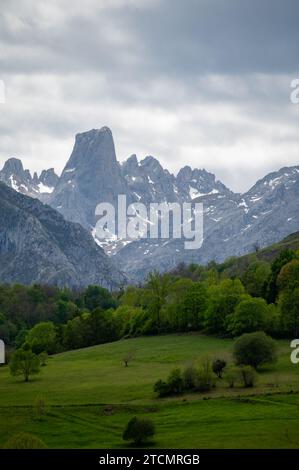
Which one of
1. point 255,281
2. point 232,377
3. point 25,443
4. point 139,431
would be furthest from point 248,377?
point 255,281

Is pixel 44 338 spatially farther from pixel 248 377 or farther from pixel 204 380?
pixel 248 377

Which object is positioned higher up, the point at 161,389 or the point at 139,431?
the point at 161,389

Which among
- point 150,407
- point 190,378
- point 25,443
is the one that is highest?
point 190,378

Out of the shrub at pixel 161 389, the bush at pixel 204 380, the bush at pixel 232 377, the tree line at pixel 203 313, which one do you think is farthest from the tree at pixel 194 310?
the shrub at pixel 161 389

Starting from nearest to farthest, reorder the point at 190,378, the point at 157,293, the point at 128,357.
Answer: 1. the point at 190,378
2. the point at 128,357
3. the point at 157,293

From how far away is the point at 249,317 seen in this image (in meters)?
111

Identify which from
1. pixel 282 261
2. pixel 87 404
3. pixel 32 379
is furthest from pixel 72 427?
pixel 282 261

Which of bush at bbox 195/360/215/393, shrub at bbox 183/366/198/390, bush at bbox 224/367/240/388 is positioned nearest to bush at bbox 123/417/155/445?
bush at bbox 195/360/215/393

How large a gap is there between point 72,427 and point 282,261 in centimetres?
6998

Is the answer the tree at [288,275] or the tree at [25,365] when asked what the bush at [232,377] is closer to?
the tree at [25,365]

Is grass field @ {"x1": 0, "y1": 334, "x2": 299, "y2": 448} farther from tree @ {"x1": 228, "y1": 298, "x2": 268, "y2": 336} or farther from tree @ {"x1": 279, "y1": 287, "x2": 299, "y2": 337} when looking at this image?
tree @ {"x1": 279, "y1": 287, "x2": 299, "y2": 337}

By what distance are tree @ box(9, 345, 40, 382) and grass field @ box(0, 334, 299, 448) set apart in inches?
57.7

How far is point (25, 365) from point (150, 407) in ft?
92.6
